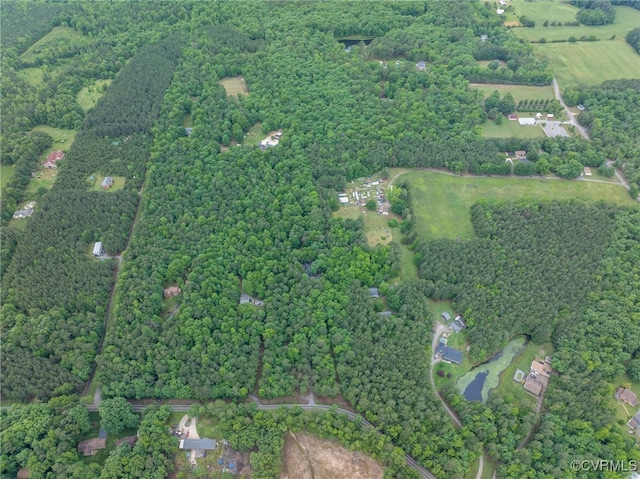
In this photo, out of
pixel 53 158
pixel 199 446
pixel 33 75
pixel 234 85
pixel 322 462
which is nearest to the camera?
pixel 322 462

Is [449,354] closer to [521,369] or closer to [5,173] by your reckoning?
[521,369]

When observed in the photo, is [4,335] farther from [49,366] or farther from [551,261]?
[551,261]

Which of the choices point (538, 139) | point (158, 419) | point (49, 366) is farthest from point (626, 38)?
point (49, 366)

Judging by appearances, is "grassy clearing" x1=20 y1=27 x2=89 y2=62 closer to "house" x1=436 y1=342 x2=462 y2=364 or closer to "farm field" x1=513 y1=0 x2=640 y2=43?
"house" x1=436 y1=342 x2=462 y2=364

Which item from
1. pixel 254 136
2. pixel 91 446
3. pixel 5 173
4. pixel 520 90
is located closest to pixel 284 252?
pixel 254 136

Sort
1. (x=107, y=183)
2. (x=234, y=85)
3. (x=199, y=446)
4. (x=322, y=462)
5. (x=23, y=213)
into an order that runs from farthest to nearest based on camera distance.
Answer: (x=234, y=85) → (x=107, y=183) → (x=23, y=213) → (x=199, y=446) → (x=322, y=462)

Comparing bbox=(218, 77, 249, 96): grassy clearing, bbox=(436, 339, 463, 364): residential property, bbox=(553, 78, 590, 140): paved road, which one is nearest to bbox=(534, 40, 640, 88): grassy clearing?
bbox=(553, 78, 590, 140): paved road
